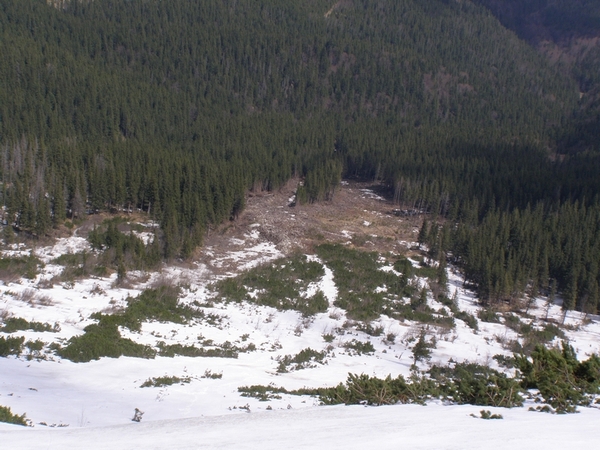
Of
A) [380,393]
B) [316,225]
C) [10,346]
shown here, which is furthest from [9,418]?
[316,225]

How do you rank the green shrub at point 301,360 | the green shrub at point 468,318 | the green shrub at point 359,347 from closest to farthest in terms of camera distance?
the green shrub at point 301,360 < the green shrub at point 359,347 < the green shrub at point 468,318

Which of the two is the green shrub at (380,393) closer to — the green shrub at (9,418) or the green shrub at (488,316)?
the green shrub at (9,418)

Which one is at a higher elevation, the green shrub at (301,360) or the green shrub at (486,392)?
the green shrub at (486,392)

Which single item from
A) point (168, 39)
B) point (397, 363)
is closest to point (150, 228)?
point (397, 363)

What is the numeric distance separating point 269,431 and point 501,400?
5349 mm

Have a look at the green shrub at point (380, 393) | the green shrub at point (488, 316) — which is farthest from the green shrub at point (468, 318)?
the green shrub at point (380, 393)

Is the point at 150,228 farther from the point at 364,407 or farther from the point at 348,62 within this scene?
the point at 348,62

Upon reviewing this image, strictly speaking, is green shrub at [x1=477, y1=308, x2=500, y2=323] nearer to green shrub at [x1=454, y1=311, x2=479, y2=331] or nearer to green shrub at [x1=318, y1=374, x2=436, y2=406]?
green shrub at [x1=454, y1=311, x2=479, y2=331]

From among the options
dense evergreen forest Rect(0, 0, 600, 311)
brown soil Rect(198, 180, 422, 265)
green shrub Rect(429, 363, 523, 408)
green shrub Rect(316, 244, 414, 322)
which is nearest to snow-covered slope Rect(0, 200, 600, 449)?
green shrub Rect(429, 363, 523, 408)

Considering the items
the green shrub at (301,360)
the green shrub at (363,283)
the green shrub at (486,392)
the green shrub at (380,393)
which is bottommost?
the green shrub at (363,283)

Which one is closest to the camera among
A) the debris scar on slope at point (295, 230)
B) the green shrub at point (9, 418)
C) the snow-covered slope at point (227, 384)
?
the snow-covered slope at point (227, 384)

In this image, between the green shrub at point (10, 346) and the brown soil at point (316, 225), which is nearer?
the green shrub at point (10, 346)

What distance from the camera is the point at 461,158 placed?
97688 millimetres

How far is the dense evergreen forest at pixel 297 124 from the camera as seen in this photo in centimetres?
5341
